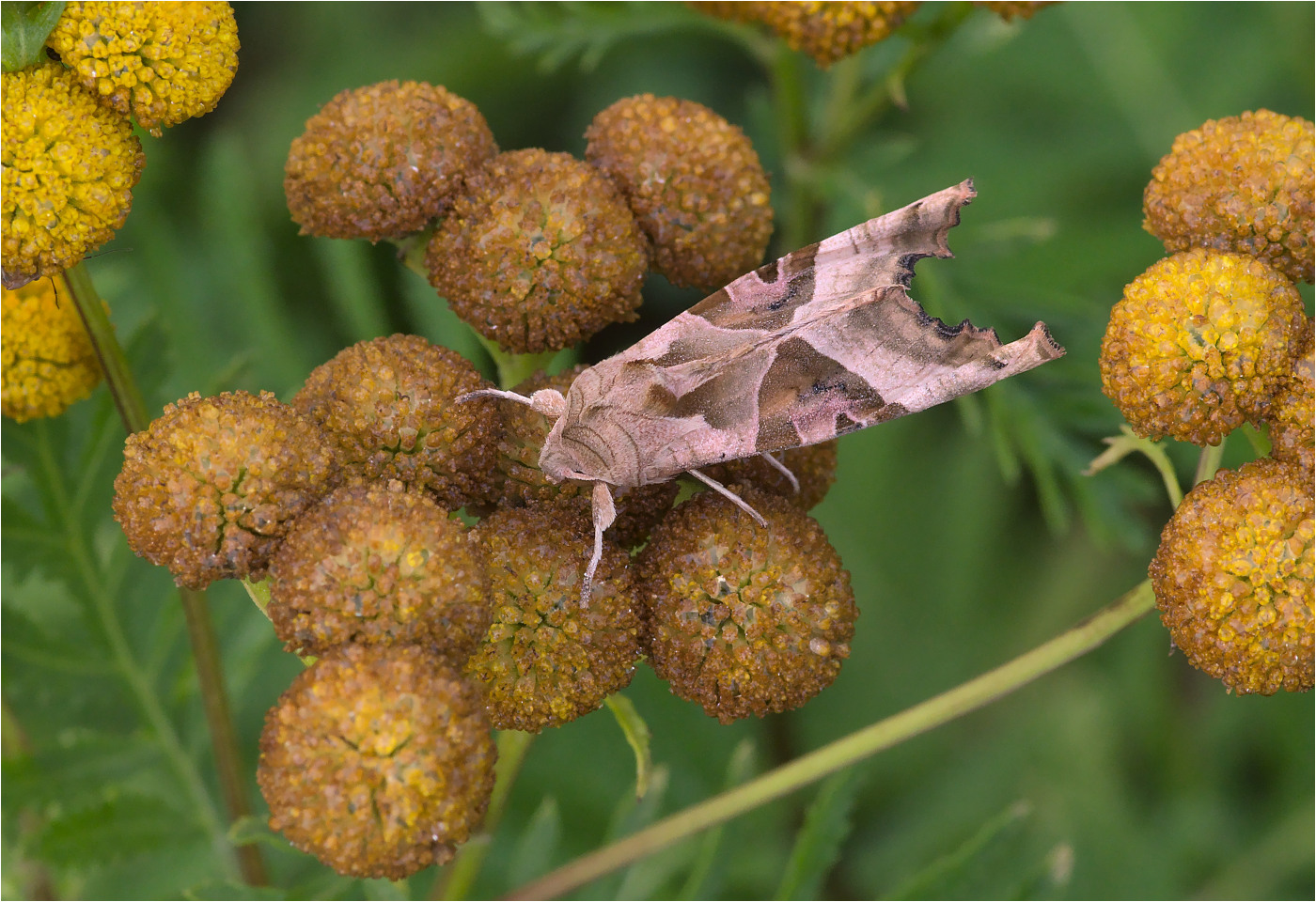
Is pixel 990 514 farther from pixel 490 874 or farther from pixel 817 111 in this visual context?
pixel 490 874

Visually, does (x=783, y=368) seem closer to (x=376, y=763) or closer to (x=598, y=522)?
(x=598, y=522)

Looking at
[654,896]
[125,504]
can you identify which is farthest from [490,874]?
[125,504]

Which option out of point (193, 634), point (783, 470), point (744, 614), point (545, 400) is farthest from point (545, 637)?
point (193, 634)

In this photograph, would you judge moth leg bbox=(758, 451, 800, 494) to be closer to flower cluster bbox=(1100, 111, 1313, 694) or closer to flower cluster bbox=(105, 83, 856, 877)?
flower cluster bbox=(105, 83, 856, 877)

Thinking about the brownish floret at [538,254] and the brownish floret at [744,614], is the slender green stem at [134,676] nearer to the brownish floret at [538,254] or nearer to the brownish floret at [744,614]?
the brownish floret at [538,254]

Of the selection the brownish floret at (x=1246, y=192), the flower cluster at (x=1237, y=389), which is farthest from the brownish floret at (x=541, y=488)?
the brownish floret at (x=1246, y=192)

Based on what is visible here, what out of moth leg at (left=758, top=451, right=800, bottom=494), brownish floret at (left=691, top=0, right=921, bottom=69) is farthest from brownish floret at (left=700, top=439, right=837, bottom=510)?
brownish floret at (left=691, top=0, right=921, bottom=69)
